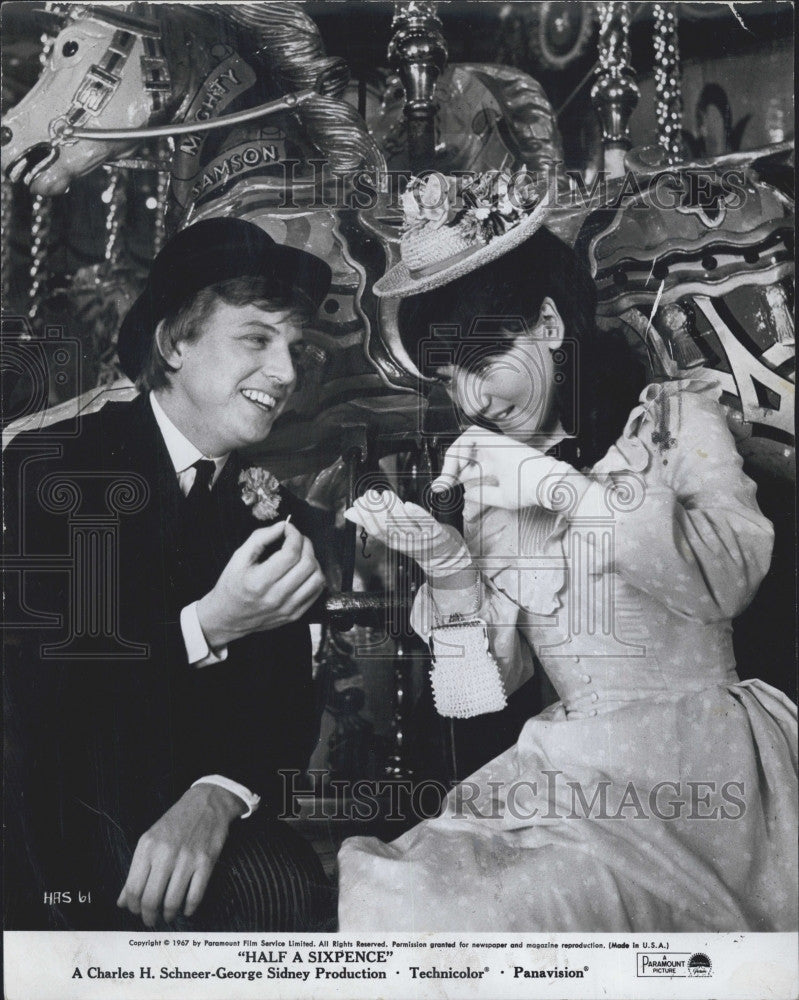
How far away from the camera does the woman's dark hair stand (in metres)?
2.20

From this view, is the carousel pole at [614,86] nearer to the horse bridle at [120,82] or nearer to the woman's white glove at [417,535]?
the horse bridle at [120,82]

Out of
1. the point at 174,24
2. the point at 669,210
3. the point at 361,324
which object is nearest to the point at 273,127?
the point at 174,24

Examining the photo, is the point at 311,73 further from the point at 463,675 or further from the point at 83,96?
the point at 463,675

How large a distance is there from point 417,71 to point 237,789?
1620 mm

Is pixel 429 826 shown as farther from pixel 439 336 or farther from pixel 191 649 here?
pixel 439 336

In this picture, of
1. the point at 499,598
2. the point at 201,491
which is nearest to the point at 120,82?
the point at 201,491

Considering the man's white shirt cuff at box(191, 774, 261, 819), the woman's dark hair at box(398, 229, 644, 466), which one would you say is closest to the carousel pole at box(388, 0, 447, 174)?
the woman's dark hair at box(398, 229, 644, 466)

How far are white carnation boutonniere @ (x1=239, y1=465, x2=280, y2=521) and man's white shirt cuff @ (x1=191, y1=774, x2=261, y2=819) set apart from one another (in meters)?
0.57

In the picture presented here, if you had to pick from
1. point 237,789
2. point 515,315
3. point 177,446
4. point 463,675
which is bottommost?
point 237,789

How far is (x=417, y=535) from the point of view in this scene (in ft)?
7.12

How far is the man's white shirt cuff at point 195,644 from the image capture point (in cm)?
217

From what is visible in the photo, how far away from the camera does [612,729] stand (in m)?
2.15

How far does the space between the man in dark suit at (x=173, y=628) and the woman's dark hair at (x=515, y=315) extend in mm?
250

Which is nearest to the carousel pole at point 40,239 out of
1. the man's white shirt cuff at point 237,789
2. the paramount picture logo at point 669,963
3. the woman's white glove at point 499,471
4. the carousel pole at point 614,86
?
the woman's white glove at point 499,471
